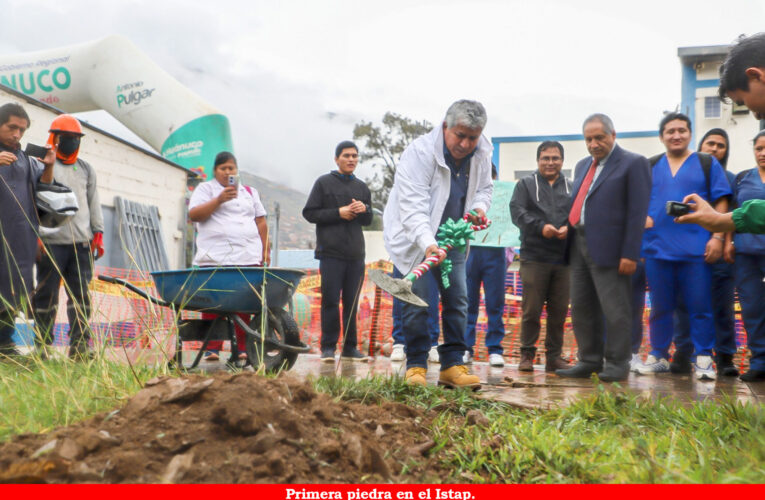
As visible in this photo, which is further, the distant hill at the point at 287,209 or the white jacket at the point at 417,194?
the distant hill at the point at 287,209

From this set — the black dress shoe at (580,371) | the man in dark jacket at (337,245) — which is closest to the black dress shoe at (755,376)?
the black dress shoe at (580,371)

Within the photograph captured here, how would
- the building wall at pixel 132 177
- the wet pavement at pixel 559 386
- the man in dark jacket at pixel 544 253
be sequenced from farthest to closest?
the building wall at pixel 132 177, the man in dark jacket at pixel 544 253, the wet pavement at pixel 559 386

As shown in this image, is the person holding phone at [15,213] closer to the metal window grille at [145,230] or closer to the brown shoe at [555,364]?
the brown shoe at [555,364]

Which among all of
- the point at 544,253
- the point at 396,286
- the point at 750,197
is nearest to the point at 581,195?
the point at 544,253

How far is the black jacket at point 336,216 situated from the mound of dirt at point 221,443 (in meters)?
3.84

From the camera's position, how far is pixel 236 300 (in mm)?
4633

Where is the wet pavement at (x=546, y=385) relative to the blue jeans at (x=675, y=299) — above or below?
below

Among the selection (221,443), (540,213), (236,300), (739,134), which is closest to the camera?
(221,443)

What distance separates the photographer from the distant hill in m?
97.6

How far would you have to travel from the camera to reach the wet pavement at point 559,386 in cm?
376

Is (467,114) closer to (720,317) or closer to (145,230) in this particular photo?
(720,317)

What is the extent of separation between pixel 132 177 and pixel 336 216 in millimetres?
9394

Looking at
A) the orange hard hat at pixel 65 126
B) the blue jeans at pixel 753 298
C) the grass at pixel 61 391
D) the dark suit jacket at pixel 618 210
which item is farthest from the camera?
the orange hard hat at pixel 65 126

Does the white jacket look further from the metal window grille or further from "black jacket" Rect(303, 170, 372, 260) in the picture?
the metal window grille
